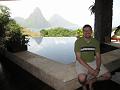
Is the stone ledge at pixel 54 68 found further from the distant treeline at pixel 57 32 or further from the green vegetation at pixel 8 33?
the distant treeline at pixel 57 32

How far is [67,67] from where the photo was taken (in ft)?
14.8

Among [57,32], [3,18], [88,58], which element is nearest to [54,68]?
[88,58]

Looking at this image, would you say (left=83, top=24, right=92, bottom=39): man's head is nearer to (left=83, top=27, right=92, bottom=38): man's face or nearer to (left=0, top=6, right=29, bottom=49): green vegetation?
(left=83, top=27, right=92, bottom=38): man's face

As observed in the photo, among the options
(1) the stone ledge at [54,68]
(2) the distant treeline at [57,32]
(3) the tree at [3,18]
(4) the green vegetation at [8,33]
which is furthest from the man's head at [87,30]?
(2) the distant treeline at [57,32]

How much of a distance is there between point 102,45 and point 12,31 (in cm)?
398

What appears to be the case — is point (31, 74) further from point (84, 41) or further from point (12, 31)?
point (12, 31)

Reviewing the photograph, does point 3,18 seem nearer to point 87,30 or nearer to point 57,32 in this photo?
point 87,30

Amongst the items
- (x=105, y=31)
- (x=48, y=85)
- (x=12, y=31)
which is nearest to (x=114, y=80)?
(x=48, y=85)

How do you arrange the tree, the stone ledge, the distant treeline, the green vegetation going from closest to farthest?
the stone ledge
the green vegetation
the tree
the distant treeline

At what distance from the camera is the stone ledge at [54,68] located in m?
3.82

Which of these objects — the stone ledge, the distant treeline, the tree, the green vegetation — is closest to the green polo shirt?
the stone ledge

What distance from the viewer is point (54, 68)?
4.51m

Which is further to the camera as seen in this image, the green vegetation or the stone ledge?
the green vegetation

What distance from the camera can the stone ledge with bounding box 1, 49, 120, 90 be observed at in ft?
12.5
